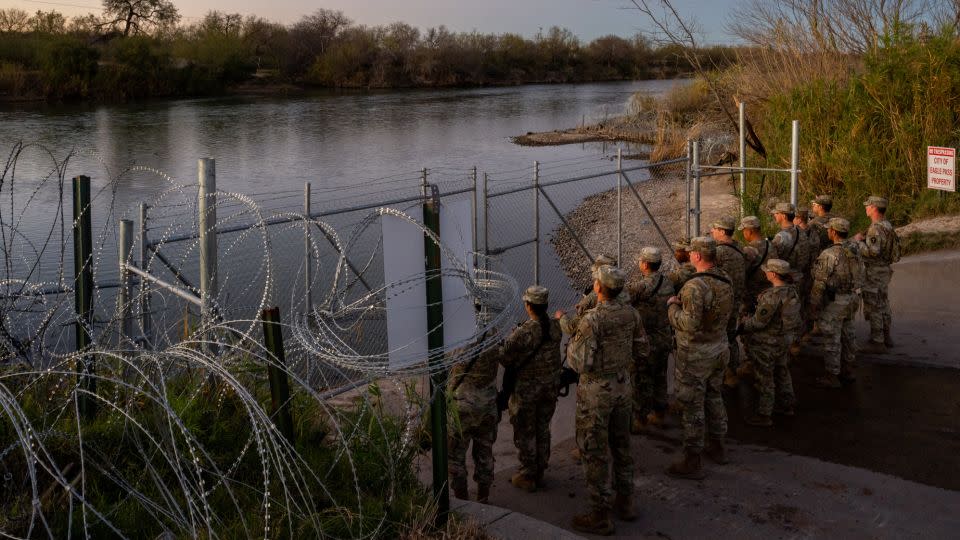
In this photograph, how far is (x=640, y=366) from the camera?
7.70 meters

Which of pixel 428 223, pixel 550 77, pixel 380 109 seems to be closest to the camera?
pixel 428 223

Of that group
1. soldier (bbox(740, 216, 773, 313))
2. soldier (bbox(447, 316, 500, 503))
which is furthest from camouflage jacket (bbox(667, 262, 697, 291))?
soldier (bbox(447, 316, 500, 503))

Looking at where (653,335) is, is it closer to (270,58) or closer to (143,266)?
(143,266)

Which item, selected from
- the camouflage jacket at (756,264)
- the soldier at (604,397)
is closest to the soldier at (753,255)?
the camouflage jacket at (756,264)

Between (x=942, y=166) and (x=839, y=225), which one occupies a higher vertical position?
(x=942, y=166)

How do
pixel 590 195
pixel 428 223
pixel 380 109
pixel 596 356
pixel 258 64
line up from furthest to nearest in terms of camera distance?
pixel 258 64
pixel 380 109
pixel 590 195
pixel 596 356
pixel 428 223

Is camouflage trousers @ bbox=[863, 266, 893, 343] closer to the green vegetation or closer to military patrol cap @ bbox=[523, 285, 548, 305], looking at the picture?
military patrol cap @ bbox=[523, 285, 548, 305]

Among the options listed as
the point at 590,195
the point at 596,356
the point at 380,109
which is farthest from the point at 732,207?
the point at 380,109

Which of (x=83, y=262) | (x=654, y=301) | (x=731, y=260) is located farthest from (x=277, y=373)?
(x=731, y=260)

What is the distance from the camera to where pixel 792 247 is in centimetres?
937

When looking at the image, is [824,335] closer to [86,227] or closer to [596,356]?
[596,356]

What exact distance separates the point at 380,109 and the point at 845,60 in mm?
Answer: 35745

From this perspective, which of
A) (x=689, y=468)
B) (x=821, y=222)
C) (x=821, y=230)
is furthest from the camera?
(x=821, y=222)

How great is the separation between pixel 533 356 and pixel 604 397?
59 centimetres
